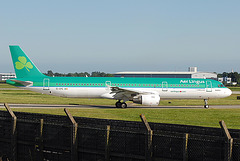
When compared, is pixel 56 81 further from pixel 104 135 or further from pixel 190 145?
pixel 190 145

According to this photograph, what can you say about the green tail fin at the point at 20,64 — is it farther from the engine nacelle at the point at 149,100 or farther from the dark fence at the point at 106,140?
the dark fence at the point at 106,140

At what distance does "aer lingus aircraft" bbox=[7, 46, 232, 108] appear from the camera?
135 ft

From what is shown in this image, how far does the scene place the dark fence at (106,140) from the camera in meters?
12.9

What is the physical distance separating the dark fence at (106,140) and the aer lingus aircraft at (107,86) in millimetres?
21274

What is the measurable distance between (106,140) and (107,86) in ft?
88.4

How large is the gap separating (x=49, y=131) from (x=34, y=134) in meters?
1.13

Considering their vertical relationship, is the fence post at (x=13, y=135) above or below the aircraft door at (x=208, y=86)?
below

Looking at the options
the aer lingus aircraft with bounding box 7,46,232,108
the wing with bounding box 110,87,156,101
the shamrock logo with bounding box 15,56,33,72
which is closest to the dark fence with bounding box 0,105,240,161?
the wing with bounding box 110,87,156,101

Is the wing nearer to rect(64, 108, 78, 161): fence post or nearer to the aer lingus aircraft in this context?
the aer lingus aircraft

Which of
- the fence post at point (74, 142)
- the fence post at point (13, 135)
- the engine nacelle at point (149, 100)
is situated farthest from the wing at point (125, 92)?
the fence post at point (74, 142)

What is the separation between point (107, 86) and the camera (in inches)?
1650

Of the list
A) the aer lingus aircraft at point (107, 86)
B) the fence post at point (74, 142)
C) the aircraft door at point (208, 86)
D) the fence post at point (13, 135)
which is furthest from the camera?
the aircraft door at point (208, 86)

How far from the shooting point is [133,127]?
618 inches

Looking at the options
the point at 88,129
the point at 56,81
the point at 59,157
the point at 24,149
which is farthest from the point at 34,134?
the point at 56,81
